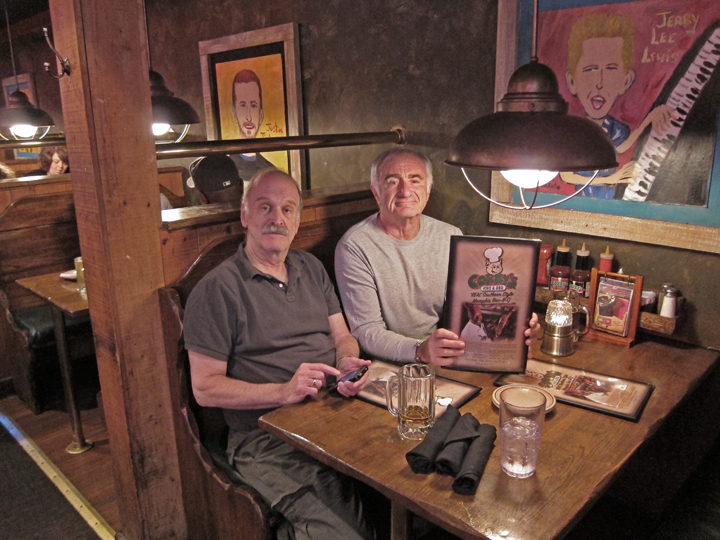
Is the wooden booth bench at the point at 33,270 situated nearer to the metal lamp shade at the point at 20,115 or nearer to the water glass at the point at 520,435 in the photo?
the metal lamp shade at the point at 20,115

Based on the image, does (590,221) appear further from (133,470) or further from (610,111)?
(133,470)

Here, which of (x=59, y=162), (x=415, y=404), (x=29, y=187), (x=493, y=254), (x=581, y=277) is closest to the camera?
(x=415, y=404)

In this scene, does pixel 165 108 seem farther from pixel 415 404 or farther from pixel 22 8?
pixel 22 8

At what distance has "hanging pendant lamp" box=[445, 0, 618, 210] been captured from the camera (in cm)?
122

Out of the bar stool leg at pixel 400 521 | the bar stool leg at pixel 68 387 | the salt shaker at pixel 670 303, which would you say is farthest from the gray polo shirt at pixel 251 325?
the bar stool leg at pixel 68 387

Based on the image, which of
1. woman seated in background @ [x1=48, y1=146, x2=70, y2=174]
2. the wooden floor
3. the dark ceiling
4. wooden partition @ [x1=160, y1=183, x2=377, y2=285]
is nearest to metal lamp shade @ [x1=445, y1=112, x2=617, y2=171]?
wooden partition @ [x1=160, y1=183, x2=377, y2=285]

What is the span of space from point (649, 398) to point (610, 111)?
114 centimetres

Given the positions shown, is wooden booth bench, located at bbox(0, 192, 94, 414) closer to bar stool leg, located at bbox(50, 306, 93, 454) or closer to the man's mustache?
bar stool leg, located at bbox(50, 306, 93, 454)

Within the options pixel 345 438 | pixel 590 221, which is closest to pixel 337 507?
pixel 345 438

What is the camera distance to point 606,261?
227 cm

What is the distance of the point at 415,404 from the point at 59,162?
14.2ft

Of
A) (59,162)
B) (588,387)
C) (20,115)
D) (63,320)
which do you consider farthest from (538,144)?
(59,162)

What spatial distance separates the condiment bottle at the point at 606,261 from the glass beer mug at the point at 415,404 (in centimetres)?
112

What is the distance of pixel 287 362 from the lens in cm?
194
